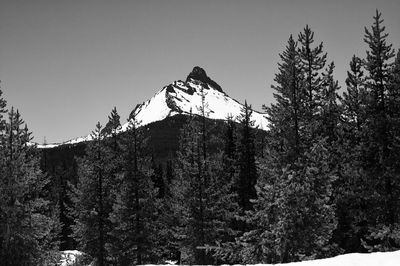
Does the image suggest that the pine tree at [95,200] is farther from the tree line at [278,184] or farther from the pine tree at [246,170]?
the pine tree at [246,170]

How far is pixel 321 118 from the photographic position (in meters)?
19.6

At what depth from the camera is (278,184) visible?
57.6ft

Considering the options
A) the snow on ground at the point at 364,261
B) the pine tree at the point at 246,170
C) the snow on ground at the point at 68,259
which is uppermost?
the pine tree at the point at 246,170

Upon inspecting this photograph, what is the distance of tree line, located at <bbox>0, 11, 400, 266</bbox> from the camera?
1733cm

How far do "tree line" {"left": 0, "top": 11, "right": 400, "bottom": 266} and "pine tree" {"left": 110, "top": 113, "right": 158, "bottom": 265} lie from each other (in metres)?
0.07

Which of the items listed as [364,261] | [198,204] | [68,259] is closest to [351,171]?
[364,261]

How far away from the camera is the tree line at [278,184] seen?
17.3 metres

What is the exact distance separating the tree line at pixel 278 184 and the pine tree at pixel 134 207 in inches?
2.9

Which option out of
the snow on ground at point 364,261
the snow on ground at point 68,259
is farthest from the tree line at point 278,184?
the snow on ground at point 68,259

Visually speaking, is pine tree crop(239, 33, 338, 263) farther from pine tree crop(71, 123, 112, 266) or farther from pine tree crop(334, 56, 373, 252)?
pine tree crop(71, 123, 112, 266)

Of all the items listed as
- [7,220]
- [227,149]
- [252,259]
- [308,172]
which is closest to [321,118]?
[308,172]

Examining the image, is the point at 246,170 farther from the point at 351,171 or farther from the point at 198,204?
A: the point at 351,171

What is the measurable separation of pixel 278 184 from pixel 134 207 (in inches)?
515

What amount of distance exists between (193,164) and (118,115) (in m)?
7.23
